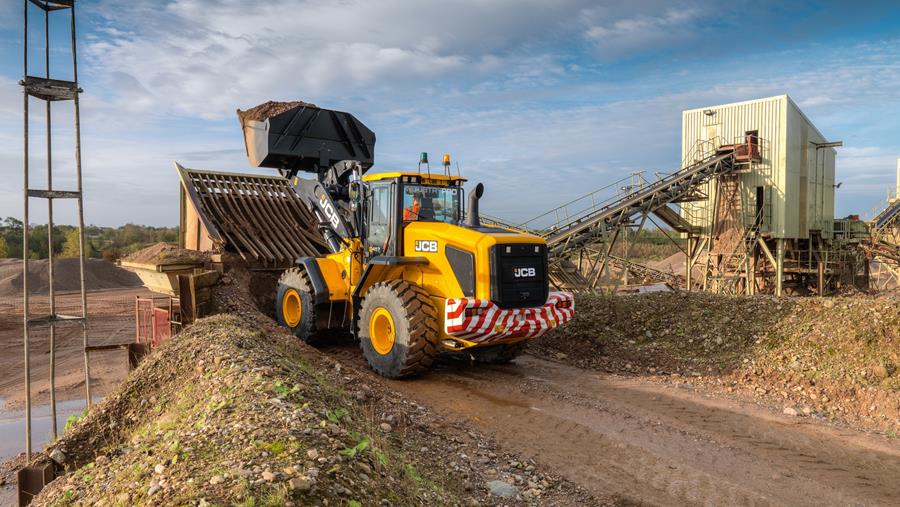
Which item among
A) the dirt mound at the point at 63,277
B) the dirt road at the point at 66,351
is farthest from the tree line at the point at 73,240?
the dirt road at the point at 66,351

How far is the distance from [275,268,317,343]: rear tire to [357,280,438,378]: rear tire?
1.55 m

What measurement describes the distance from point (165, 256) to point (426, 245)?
5.00 m

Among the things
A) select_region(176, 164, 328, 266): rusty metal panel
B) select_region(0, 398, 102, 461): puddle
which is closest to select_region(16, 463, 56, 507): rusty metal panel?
select_region(0, 398, 102, 461): puddle

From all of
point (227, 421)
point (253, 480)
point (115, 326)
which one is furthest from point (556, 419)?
point (115, 326)

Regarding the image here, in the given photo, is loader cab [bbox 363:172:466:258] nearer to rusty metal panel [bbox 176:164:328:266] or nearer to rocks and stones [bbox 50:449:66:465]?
rusty metal panel [bbox 176:164:328:266]

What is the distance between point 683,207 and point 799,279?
23.9 ft

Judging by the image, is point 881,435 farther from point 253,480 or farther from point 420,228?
point 253,480

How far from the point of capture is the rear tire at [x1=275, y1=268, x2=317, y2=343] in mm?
10266

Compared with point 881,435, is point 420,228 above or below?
above

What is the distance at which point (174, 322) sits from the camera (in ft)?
33.1

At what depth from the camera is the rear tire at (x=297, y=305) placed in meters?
10.3

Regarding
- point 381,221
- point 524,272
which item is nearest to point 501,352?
point 524,272

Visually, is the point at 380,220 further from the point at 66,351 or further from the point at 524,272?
the point at 66,351

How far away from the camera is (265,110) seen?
11.7 meters
